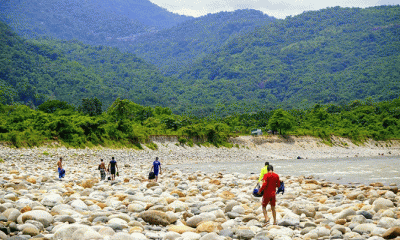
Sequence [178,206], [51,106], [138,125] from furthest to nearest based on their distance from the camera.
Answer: [51,106], [138,125], [178,206]

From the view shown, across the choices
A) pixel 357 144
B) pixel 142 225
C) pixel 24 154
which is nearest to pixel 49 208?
pixel 142 225

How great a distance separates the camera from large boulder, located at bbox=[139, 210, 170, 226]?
886cm

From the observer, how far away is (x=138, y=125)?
62.8 m

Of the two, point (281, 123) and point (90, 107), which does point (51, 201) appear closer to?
point (281, 123)

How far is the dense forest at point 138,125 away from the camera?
42125 mm

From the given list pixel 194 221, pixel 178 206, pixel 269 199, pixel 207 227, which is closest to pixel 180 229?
pixel 207 227

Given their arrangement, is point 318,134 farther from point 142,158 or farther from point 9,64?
point 9,64

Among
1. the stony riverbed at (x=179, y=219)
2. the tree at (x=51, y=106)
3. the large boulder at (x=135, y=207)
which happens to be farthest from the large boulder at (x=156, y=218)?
the tree at (x=51, y=106)

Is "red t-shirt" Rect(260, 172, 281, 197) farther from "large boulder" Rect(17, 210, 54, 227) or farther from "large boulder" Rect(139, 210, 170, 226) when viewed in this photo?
"large boulder" Rect(17, 210, 54, 227)

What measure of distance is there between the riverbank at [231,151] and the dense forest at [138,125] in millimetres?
1669

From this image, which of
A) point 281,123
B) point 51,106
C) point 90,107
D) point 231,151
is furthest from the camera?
point 90,107

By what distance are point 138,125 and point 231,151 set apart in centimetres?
1721

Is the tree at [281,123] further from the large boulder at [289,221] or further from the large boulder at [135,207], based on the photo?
the large boulder at [135,207]

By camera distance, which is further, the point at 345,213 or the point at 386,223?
the point at 345,213
